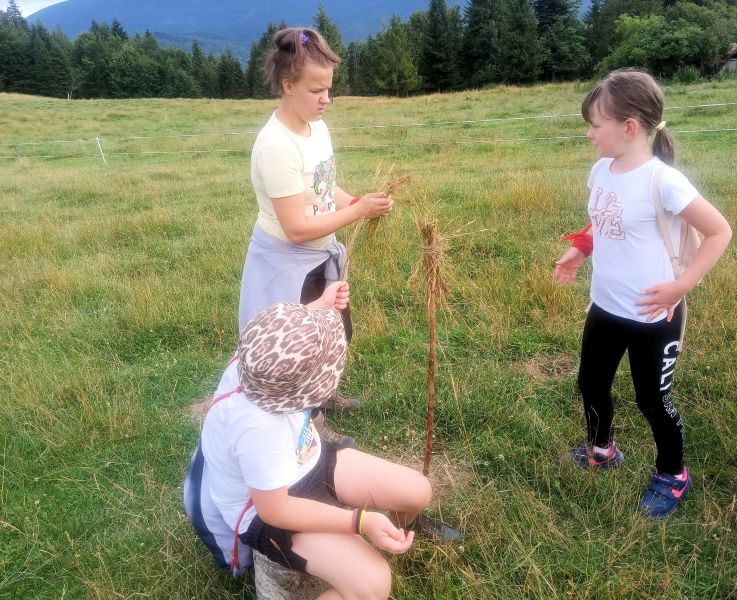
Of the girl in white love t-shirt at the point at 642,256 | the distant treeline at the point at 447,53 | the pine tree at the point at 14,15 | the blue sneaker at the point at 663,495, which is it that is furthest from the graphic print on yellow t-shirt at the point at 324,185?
the pine tree at the point at 14,15

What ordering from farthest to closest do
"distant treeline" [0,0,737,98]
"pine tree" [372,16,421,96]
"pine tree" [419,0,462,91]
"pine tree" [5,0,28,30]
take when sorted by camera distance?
"pine tree" [5,0,28,30] → "pine tree" [419,0,462,91] → "pine tree" [372,16,421,96] → "distant treeline" [0,0,737,98]

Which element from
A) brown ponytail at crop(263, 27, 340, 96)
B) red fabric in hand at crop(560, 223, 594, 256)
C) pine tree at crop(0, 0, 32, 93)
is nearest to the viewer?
brown ponytail at crop(263, 27, 340, 96)

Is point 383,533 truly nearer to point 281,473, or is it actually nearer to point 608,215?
point 281,473

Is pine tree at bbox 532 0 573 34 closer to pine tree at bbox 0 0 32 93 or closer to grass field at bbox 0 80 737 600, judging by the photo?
grass field at bbox 0 80 737 600

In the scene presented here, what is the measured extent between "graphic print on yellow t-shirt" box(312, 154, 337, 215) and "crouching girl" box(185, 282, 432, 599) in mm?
760

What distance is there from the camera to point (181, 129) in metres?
19.9

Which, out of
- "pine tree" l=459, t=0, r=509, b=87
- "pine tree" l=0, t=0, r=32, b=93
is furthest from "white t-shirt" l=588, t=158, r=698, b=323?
"pine tree" l=0, t=0, r=32, b=93

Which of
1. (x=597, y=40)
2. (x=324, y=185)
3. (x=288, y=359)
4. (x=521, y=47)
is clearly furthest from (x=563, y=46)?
(x=288, y=359)

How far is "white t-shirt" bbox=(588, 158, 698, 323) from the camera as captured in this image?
194 centimetres

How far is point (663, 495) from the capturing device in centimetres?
228

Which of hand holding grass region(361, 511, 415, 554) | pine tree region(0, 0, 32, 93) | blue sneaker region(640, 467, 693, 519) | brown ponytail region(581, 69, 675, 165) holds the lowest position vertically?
blue sneaker region(640, 467, 693, 519)

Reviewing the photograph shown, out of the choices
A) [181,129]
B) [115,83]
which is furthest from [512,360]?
[115,83]

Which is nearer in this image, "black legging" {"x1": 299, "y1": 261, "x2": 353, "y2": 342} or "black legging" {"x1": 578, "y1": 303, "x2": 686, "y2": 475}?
"black legging" {"x1": 578, "y1": 303, "x2": 686, "y2": 475}

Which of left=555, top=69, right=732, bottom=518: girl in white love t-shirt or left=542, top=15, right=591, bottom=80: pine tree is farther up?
left=542, top=15, right=591, bottom=80: pine tree
